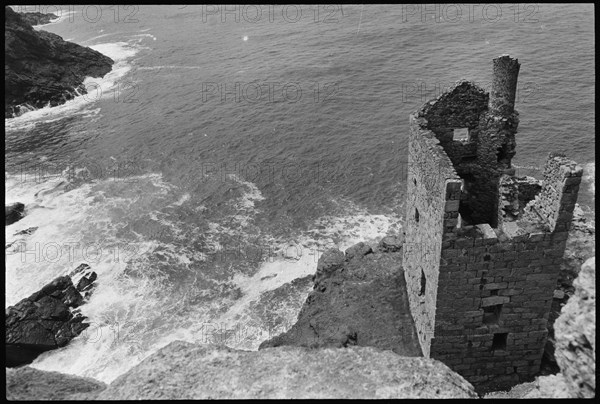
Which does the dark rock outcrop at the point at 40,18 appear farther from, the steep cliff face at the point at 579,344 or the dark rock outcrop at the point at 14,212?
the steep cliff face at the point at 579,344

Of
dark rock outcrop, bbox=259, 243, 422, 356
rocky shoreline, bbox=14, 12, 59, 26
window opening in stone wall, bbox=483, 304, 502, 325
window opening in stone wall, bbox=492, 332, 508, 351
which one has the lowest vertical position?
dark rock outcrop, bbox=259, 243, 422, 356

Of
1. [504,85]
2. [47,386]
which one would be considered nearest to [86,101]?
[504,85]

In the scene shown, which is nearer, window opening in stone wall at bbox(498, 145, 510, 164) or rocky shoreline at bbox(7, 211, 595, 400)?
rocky shoreline at bbox(7, 211, 595, 400)

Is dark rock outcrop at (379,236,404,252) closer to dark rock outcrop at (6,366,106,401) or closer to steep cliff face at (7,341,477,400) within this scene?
steep cliff face at (7,341,477,400)

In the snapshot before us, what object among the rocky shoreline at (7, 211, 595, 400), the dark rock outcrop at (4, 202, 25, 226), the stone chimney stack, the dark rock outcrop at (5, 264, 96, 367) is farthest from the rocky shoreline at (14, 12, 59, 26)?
the rocky shoreline at (7, 211, 595, 400)

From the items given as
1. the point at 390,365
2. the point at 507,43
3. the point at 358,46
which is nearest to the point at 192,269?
the point at 390,365

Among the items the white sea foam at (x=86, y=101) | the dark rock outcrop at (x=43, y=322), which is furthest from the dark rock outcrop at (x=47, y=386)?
the white sea foam at (x=86, y=101)

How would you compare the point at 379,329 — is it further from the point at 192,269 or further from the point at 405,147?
the point at 405,147

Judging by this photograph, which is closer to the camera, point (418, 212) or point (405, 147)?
point (418, 212)
